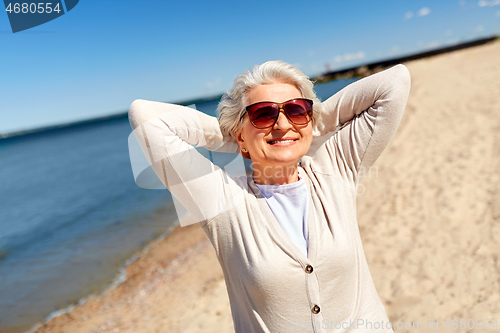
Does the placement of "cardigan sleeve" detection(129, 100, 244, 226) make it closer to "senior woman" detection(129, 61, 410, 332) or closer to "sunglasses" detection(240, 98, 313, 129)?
"senior woman" detection(129, 61, 410, 332)

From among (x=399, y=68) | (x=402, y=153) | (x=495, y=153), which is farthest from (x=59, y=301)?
(x=495, y=153)

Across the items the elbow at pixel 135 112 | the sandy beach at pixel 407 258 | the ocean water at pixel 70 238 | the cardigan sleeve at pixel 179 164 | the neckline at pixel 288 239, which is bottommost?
the ocean water at pixel 70 238

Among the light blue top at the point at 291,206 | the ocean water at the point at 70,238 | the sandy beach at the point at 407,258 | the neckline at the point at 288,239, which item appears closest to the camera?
the neckline at the point at 288,239

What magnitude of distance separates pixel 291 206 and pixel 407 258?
312cm

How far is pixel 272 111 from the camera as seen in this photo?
1.54 meters

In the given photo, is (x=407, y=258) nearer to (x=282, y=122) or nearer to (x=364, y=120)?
(x=364, y=120)

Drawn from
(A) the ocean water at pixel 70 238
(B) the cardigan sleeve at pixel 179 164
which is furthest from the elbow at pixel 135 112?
(A) the ocean water at pixel 70 238

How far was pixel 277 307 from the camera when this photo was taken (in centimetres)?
138

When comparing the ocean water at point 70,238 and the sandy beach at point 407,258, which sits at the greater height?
the sandy beach at point 407,258

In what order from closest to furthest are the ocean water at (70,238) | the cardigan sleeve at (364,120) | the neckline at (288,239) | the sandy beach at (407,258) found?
the neckline at (288,239) < the cardigan sleeve at (364,120) < the sandy beach at (407,258) < the ocean water at (70,238)

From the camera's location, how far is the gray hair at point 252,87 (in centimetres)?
156

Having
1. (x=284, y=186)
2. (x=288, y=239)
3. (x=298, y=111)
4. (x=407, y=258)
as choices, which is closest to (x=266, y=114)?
(x=298, y=111)

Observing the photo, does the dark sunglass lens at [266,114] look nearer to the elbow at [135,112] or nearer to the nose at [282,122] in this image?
the nose at [282,122]

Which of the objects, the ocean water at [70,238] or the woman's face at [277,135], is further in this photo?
the ocean water at [70,238]
